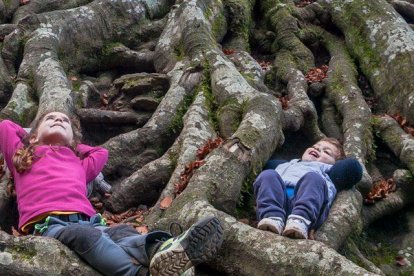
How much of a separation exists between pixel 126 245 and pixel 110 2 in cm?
550

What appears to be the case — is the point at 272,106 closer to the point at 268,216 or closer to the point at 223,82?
the point at 223,82

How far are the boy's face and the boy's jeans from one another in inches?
87.3

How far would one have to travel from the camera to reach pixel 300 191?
5.12 metres

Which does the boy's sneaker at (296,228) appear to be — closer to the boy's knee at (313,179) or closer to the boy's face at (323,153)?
the boy's knee at (313,179)

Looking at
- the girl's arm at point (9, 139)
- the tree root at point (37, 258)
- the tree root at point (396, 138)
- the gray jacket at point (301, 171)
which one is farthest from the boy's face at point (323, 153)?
the tree root at point (37, 258)

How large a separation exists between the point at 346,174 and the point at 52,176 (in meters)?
2.43

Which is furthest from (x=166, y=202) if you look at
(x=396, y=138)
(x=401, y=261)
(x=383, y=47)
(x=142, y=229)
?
(x=383, y=47)

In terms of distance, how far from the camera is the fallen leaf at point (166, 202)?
17.5 ft

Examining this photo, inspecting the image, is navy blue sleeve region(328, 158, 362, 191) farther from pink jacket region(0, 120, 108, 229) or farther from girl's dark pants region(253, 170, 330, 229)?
pink jacket region(0, 120, 108, 229)

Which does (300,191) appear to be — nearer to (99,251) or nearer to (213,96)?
(99,251)

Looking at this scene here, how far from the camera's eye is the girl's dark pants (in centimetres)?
493

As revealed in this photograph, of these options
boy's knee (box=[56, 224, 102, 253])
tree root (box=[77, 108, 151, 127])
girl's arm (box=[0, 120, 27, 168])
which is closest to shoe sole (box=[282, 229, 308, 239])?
boy's knee (box=[56, 224, 102, 253])

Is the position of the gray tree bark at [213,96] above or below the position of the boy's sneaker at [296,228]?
below

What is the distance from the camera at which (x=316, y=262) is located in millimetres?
4234
